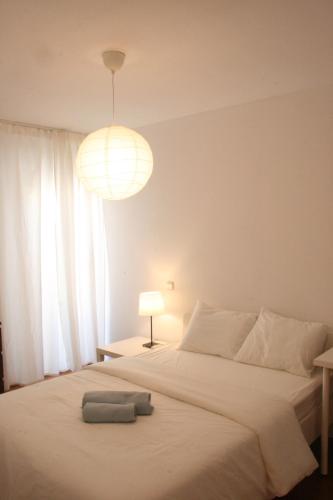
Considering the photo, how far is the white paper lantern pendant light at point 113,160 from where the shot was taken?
7.16 feet

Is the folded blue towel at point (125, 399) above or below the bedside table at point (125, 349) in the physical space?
above

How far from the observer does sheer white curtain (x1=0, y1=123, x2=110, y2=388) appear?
3887mm

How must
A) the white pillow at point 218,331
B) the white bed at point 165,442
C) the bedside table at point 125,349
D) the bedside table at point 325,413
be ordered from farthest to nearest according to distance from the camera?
the bedside table at point 125,349, the white pillow at point 218,331, the bedside table at point 325,413, the white bed at point 165,442

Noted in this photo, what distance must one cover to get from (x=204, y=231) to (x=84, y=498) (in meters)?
2.52

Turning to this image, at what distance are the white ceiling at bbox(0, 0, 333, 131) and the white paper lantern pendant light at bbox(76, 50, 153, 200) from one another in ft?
0.82

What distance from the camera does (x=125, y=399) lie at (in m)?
2.21

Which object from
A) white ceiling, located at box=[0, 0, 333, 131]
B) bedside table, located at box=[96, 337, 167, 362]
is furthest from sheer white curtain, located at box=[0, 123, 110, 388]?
white ceiling, located at box=[0, 0, 333, 131]

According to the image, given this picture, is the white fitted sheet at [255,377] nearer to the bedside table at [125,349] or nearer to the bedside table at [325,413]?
the bedside table at [325,413]

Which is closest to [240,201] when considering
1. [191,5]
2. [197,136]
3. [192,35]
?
[197,136]

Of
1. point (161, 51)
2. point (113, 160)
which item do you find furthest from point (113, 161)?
point (161, 51)

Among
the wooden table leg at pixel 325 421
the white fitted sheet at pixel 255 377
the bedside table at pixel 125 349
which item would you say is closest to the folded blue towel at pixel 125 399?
the white fitted sheet at pixel 255 377

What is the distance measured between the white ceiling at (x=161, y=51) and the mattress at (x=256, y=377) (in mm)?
1939

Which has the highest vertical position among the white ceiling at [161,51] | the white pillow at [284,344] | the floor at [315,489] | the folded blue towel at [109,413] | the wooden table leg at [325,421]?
the white ceiling at [161,51]

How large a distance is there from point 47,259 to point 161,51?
2.51 meters
